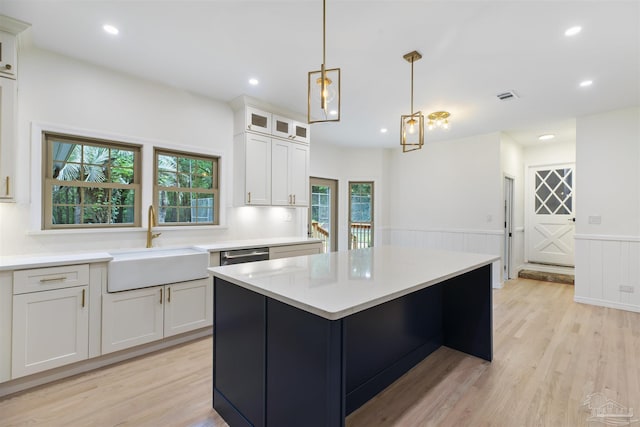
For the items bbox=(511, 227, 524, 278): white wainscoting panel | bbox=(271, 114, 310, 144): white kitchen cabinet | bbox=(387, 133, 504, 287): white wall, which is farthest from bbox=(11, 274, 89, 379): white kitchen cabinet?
bbox=(511, 227, 524, 278): white wainscoting panel

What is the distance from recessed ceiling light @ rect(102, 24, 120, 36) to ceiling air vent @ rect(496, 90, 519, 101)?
3.85 meters

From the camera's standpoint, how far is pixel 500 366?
2.44 m

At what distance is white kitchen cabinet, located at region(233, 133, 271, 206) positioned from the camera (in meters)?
3.67

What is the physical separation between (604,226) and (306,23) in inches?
182

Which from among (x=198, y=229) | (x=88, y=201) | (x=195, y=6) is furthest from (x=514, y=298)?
(x=88, y=201)

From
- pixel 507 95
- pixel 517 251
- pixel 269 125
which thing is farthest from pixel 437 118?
pixel 517 251

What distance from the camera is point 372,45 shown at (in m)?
2.45

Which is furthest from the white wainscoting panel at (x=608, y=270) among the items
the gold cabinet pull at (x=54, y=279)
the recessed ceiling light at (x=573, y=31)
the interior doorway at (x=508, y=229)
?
the gold cabinet pull at (x=54, y=279)

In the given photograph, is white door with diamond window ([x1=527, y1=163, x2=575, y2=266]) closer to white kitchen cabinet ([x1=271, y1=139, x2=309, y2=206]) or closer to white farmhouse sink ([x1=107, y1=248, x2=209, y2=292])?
white kitchen cabinet ([x1=271, y1=139, x2=309, y2=206])

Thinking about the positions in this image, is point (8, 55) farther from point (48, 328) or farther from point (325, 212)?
point (325, 212)

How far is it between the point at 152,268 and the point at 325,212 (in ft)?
13.0

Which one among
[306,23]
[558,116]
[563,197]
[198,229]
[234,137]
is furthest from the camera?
[563,197]

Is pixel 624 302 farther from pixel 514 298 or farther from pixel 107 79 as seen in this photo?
pixel 107 79

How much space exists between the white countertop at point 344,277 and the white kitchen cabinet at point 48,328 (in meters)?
1.36
